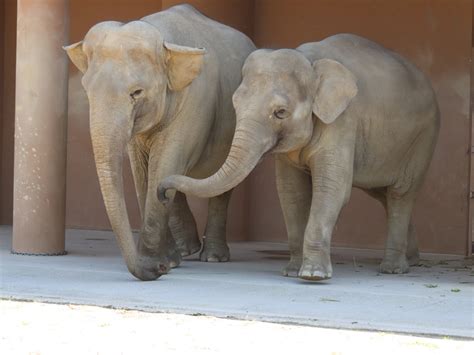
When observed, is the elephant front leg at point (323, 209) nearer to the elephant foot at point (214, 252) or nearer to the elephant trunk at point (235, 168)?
the elephant trunk at point (235, 168)

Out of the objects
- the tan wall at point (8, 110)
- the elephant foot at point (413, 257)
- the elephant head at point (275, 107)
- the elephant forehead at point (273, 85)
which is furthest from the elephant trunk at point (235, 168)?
the tan wall at point (8, 110)

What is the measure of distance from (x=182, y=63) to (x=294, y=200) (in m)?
1.29

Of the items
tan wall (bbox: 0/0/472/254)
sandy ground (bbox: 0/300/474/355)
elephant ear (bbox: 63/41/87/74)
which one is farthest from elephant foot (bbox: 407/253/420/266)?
sandy ground (bbox: 0/300/474/355)

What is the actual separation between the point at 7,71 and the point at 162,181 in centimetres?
595

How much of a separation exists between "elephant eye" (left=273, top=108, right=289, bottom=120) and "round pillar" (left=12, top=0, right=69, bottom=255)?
2550 mm

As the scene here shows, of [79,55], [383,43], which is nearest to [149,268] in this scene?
[79,55]

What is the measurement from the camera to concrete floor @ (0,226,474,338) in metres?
7.14

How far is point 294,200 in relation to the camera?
9359 millimetres

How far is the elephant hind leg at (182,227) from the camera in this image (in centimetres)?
A: 1044

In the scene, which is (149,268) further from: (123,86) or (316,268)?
(123,86)

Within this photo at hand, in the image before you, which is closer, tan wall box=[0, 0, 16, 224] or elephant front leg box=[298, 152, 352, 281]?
elephant front leg box=[298, 152, 352, 281]

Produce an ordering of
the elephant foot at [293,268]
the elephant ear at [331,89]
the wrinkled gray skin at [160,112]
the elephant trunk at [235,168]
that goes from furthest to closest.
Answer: the elephant foot at [293,268], the elephant ear at [331,89], the wrinkled gray skin at [160,112], the elephant trunk at [235,168]

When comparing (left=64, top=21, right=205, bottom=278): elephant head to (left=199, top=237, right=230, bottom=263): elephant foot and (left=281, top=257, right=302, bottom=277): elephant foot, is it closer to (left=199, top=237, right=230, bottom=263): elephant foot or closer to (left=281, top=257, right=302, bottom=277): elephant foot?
(left=281, top=257, right=302, bottom=277): elephant foot

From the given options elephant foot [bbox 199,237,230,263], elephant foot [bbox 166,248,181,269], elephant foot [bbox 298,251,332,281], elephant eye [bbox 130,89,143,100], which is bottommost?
elephant foot [bbox 199,237,230,263]
